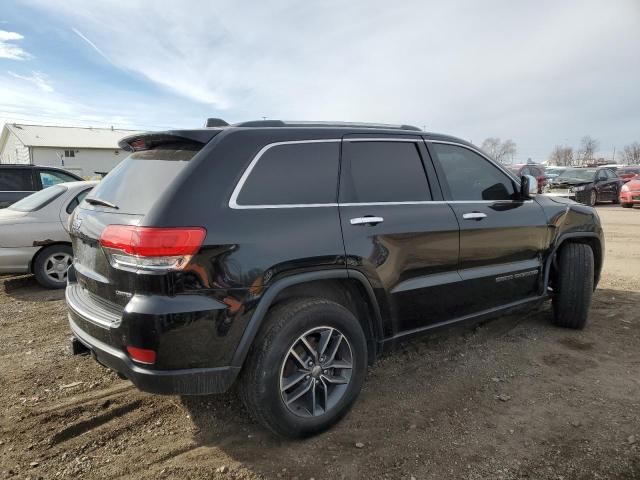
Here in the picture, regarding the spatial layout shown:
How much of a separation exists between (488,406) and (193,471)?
1971 millimetres

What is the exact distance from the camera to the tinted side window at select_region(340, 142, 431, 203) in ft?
9.76

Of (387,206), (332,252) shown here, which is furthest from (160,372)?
(387,206)

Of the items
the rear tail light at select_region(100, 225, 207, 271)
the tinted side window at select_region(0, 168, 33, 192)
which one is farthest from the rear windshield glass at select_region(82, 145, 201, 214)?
the tinted side window at select_region(0, 168, 33, 192)

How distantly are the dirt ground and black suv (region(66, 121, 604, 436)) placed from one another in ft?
1.04

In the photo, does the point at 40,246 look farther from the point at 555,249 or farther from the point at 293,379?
the point at 555,249

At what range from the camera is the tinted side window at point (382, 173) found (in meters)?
2.97

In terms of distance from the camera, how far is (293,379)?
2.67 meters

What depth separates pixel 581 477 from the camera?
243 centimetres

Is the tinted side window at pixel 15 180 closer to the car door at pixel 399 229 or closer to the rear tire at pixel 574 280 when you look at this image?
the car door at pixel 399 229

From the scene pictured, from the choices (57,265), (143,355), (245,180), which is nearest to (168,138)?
(245,180)

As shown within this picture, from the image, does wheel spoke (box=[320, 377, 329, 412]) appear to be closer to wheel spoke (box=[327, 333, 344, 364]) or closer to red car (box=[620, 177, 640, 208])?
wheel spoke (box=[327, 333, 344, 364])

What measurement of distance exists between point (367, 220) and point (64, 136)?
50588 mm

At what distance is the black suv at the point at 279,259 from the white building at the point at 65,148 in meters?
39.7

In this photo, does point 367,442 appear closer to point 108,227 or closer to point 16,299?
point 108,227
